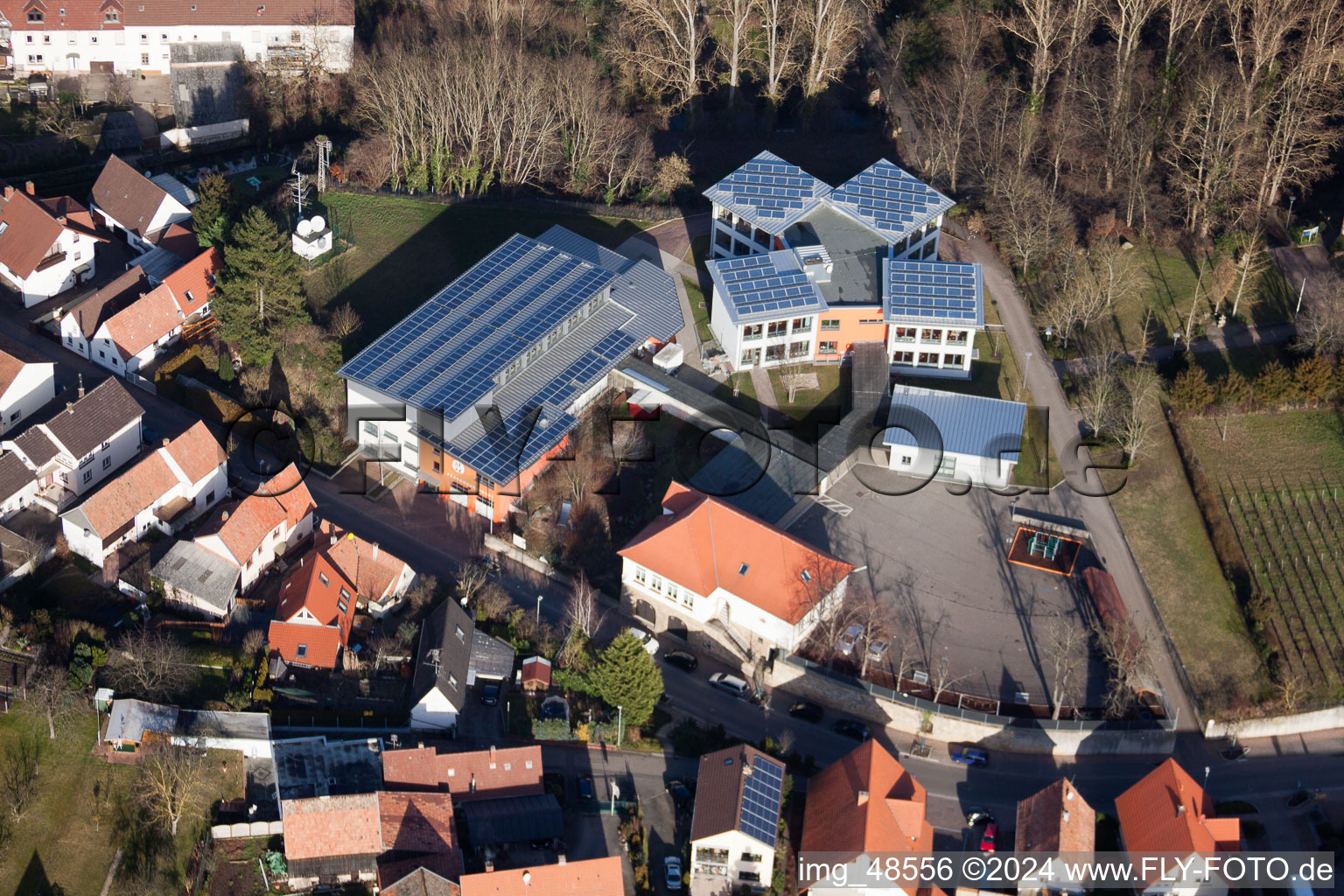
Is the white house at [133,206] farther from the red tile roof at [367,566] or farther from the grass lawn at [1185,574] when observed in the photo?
the grass lawn at [1185,574]

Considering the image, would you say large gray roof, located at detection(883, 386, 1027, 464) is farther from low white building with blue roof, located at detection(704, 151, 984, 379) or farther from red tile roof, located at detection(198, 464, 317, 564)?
red tile roof, located at detection(198, 464, 317, 564)

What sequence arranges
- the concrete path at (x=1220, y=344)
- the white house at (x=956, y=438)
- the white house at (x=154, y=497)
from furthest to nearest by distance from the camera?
the concrete path at (x=1220, y=344) → the white house at (x=956, y=438) → the white house at (x=154, y=497)

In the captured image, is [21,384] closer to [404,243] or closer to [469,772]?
[404,243]

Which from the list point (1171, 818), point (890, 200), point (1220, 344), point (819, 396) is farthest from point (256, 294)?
point (1171, 818)

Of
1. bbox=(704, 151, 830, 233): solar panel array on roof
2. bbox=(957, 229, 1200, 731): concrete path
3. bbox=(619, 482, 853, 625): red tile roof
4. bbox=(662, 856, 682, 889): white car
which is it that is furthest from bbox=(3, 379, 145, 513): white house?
bbox=(957, 229, 1200, 731): concrete path

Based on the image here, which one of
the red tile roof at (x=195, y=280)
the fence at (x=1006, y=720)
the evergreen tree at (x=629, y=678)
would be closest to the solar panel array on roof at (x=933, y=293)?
the fence at (x=1006, y=720)
